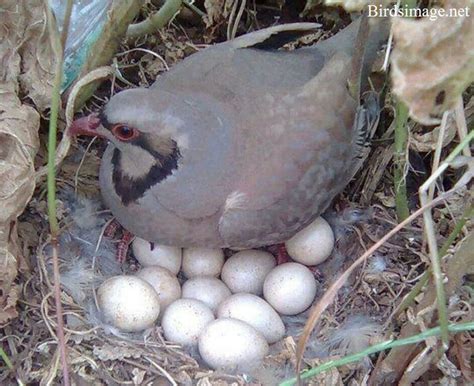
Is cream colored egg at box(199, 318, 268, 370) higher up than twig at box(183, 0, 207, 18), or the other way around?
twig at box(183, 0, 207, 18)

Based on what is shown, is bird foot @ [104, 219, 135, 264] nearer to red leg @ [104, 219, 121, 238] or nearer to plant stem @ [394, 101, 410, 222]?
red leg @ [104, 219, 121, 238]

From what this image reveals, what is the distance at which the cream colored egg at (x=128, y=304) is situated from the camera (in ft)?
7.71

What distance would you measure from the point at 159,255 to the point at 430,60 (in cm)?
165

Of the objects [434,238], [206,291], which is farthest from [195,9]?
[434,238]

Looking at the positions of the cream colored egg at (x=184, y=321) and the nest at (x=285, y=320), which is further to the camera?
the cream colored egg at (x=184, y=321)

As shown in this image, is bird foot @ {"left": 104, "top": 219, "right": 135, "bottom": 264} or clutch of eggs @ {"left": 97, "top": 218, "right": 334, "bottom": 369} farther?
bird foot @ {"left": 104, "top": 219, "right": 135, "bottom": 264}

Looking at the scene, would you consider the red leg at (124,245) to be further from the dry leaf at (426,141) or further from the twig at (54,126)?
the dry leaf at (426,141)

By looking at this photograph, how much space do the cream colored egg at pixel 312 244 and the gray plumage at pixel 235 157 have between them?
149 millimetres

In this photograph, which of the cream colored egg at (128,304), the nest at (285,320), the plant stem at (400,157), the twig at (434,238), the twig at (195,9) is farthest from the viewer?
the twig at (195,9)

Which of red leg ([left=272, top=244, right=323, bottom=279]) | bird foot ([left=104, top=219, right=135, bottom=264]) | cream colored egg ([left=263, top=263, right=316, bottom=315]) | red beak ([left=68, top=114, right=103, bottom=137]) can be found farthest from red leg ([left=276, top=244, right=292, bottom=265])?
red beak ([left=68, top=114, right=103, bottom=137])

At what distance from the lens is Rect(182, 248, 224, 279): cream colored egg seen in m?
2.67

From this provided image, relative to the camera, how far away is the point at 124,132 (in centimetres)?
232

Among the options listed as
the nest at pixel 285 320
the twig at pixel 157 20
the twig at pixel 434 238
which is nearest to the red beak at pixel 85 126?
the nest at pixel 285 320

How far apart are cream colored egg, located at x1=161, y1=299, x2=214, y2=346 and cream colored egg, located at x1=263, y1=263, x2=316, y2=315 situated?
246 mm
